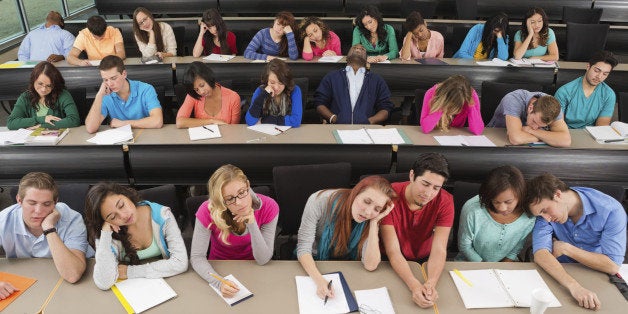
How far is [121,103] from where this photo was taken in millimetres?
3719

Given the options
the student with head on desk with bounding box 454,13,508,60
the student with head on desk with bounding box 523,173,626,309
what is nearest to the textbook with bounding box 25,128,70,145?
the student with head on desk with bounding box 523,173,626,309

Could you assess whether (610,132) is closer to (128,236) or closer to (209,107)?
(209,107)

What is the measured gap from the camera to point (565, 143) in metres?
3.31

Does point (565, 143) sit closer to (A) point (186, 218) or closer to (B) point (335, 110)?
(B) point (335, 110)

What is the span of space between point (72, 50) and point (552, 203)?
16.0ft

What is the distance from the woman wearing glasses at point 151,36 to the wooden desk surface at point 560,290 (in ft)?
13.1

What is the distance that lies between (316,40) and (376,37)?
0.69 metres

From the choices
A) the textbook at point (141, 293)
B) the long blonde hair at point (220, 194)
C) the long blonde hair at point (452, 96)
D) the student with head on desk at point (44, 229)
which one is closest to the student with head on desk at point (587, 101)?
the long blonde hair at point (452, 96)

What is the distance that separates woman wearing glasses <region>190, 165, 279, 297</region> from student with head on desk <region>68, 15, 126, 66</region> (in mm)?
3438

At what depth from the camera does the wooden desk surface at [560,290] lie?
6.57 feet

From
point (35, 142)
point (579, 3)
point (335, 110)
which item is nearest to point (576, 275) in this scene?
point (335, 110)

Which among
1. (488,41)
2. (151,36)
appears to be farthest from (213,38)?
(488,41)

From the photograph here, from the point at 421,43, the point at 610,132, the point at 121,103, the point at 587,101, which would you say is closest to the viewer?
the point at 610,132

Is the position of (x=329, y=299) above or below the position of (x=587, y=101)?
below
